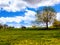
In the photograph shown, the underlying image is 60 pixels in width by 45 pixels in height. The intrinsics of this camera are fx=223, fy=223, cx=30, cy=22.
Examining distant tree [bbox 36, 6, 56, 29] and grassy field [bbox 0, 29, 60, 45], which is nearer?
grassy field [bbox 0, 29, 60, 45]

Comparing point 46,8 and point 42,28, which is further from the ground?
point 46,8

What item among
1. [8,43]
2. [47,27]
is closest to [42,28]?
[47,27]

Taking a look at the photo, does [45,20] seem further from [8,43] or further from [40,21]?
[8,43]

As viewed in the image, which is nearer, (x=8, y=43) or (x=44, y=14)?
(x=8, y=43)

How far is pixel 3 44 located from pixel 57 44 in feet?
22.1

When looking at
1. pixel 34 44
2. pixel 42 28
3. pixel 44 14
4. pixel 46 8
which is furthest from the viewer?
pixel 44 14

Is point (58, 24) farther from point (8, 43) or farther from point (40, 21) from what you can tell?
point (8, 43)

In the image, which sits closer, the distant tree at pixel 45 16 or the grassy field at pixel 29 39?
the grassy field at pixel 29 39

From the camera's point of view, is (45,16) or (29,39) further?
(45,16)

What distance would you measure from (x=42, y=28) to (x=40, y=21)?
10.6 meters

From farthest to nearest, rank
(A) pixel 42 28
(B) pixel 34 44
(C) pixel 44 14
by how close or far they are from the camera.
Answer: (C) pixel 44 14 < (A) pixel 42 28 < (B) pixel 34 44

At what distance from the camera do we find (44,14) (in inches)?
2825

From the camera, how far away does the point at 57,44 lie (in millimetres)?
27625

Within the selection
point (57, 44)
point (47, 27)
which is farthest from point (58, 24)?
point (57, 44)
